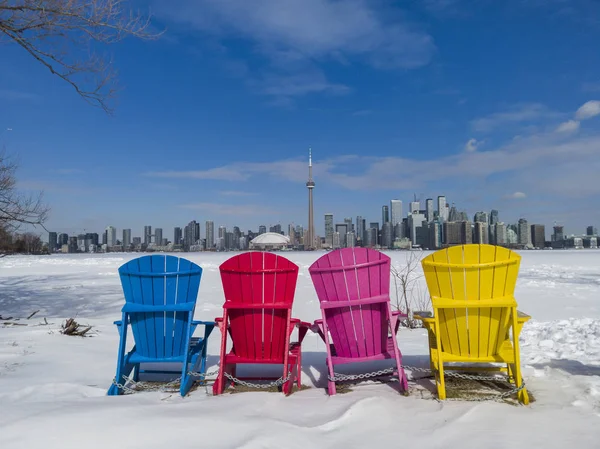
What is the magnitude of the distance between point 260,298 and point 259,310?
11 cm

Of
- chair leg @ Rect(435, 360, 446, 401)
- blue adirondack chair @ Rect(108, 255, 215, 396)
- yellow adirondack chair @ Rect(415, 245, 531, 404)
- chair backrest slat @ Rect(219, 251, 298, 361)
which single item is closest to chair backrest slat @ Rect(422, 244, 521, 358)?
yellow adirondack chair @ Rect(415, 245, 531, 404)

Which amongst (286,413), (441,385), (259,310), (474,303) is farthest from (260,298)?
(474,303)

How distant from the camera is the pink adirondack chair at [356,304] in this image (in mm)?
3652

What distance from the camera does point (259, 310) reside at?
12.2 ft

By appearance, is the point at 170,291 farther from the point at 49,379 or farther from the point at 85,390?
the point at 49,379

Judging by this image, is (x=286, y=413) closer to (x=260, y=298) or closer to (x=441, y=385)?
(x=260, y=298)

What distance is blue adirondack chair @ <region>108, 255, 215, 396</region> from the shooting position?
3.72 m

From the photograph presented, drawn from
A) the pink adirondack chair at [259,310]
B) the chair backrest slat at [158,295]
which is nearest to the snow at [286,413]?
the pink adirondack chair at [259,310]

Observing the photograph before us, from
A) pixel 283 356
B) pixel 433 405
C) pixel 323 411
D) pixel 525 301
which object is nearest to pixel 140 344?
pixel 283 356

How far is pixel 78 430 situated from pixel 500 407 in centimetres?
299

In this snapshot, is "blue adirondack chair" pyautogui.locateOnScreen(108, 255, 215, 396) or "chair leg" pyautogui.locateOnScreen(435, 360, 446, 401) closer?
"chair leg" pyautogui.locateOnScreen(435, 360, 446, 401)

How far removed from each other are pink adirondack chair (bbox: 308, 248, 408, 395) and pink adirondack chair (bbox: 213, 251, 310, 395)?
0.31m

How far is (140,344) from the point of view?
12.5ft

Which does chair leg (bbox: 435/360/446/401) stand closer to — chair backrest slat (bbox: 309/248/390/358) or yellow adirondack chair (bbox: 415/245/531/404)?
yellow adirondack chair (bbox: 415/245/531/404)
